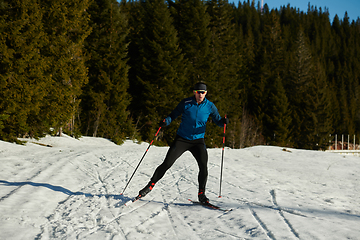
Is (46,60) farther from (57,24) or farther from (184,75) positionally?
(184,75)

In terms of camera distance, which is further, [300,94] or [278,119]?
[300,94]

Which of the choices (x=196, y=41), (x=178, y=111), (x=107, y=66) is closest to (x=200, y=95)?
(x=178, y=111)

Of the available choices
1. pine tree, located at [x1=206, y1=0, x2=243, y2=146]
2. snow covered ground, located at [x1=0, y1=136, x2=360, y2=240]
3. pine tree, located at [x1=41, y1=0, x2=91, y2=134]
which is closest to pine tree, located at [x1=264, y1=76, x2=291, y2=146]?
pine tree, located at [x1=206, y1=0, x2=243, y2=146]

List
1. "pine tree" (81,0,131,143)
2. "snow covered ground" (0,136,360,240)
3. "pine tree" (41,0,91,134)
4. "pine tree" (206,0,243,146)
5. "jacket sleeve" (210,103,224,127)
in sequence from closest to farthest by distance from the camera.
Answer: "snow covered ground" (0,136,360,240) < "jacket sleeve" (210,103,224,127) < "pine tree" (41,0,91,134) < "pine tree" (81,0,131,143) < "pine tree" (206,0,243,146)

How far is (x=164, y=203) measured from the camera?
199 inches

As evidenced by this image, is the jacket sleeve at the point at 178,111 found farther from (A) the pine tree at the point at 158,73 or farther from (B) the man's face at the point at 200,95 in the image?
(A) the pine tree at the point at 158,73

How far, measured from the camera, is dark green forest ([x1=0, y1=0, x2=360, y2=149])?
11781mm

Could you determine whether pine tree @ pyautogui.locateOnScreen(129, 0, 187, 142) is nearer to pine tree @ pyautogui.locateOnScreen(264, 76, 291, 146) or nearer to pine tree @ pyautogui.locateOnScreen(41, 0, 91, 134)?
pine tree @ pyautogui.locateOnScreen(41, 0, 91, 134)

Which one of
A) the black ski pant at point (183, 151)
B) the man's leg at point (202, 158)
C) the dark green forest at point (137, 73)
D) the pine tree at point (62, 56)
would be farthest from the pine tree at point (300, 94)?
the black ski pant at point (183, 151)

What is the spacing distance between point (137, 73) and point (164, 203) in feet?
78.5

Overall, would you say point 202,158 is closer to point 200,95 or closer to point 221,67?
point 200,95

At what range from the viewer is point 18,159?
8.36 meters

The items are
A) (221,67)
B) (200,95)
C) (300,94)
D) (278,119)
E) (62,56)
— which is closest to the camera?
(200,95)

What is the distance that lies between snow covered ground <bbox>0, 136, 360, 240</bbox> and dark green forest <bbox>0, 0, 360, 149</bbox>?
14.4ft
